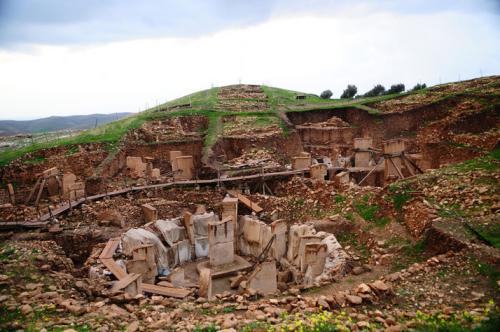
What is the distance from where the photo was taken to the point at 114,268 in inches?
378

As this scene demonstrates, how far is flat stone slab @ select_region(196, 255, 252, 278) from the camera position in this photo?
1128 cm

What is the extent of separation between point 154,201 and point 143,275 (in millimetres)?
5127

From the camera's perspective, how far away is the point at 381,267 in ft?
29.4

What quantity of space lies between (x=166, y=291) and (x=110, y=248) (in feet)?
7.91

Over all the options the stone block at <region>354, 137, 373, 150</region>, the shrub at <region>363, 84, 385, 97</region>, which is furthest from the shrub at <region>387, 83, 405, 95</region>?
Answer: the stone block at <region>354, 137, 373, 150</region>

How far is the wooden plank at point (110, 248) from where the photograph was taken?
10.2 m

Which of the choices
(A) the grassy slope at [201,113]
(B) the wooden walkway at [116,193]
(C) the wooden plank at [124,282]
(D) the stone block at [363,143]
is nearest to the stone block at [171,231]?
(C) the wooden plank at [124,282]

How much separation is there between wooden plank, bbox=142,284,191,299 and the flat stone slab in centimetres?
178

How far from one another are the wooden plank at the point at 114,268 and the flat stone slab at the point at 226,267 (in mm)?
2487

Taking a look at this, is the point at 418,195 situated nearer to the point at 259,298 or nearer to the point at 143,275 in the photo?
the point at 259,298

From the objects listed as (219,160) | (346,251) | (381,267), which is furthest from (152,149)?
(381,267)

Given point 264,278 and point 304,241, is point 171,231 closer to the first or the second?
point 264,278

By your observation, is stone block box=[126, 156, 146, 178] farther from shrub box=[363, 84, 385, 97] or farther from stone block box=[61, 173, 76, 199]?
shrub box=[363, 84, 385, 97]

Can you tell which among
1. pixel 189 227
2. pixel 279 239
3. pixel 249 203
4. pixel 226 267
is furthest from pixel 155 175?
pixel 279 239
